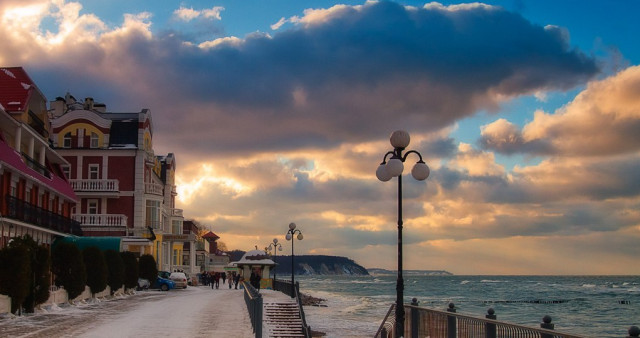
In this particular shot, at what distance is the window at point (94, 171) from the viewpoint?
188ft

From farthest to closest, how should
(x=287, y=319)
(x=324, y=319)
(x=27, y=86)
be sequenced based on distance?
(x=324, y=319), (x=27, y=86), (x=287, y=319)

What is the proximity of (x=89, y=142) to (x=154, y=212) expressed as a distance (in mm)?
7758

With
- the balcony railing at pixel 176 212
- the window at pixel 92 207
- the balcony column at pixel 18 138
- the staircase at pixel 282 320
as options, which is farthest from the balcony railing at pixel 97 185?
the staircase at pixel 282 320

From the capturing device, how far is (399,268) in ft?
51.0

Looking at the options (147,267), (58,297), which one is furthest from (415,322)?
(147,267)

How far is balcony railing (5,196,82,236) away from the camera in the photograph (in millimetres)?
33062

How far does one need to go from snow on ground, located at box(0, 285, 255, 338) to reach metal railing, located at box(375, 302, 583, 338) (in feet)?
20.5

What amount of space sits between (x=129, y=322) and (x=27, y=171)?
590 inches

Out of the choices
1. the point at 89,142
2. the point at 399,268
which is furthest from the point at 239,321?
the point at 89,142

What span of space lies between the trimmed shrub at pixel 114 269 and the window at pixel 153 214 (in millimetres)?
18605

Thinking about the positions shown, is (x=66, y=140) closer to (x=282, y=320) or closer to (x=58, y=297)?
(x=58, y=297)

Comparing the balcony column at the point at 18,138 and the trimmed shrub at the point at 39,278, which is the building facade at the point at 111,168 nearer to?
the balcony column at the point at 18,138

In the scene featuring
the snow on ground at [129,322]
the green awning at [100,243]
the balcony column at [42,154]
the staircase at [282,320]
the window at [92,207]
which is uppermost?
the balcony column at [42,154]

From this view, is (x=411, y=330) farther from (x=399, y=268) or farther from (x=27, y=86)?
(x=27, y=86)
